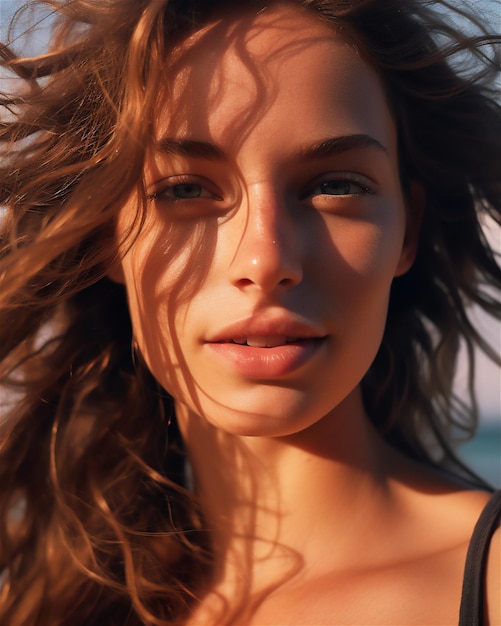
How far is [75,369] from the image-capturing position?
2391 millimetres

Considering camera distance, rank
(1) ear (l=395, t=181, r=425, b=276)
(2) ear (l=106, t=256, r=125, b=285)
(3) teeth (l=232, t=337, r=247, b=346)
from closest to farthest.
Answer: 1. (3) teeth (l=232, t=337, r=247, b=346)
2. (2) ear (l=106, t=256, r=125, b=285)
3. (1) ear (l=395, t=181, r=425, b=276)

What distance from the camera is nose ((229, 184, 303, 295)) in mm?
1636

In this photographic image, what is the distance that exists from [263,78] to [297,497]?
94 cm

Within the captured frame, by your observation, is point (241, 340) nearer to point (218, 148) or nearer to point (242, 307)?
point (242, 307)

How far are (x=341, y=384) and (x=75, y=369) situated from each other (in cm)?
89

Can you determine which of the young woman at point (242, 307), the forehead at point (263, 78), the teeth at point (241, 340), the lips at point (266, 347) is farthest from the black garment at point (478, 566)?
the forehead at point (263, 78)

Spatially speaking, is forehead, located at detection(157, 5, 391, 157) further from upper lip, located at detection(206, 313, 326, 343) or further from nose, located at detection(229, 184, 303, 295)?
upper lip, located at detection(206, 313, 326, 343)

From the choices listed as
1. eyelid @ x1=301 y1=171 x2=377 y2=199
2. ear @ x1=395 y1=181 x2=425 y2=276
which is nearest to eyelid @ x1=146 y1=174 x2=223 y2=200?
eyelid @ x1=301 y1=171 x2=377 y2=199

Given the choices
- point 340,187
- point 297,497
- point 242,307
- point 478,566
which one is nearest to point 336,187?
point 340,187

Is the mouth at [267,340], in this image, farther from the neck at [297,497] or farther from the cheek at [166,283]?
the neck at [297,497]

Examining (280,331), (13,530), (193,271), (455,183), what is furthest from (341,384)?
(13,530)

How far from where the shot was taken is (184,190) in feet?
5.91

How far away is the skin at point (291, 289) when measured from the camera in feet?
5.58

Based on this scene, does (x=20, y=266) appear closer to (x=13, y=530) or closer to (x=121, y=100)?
(x=121, y=100)
